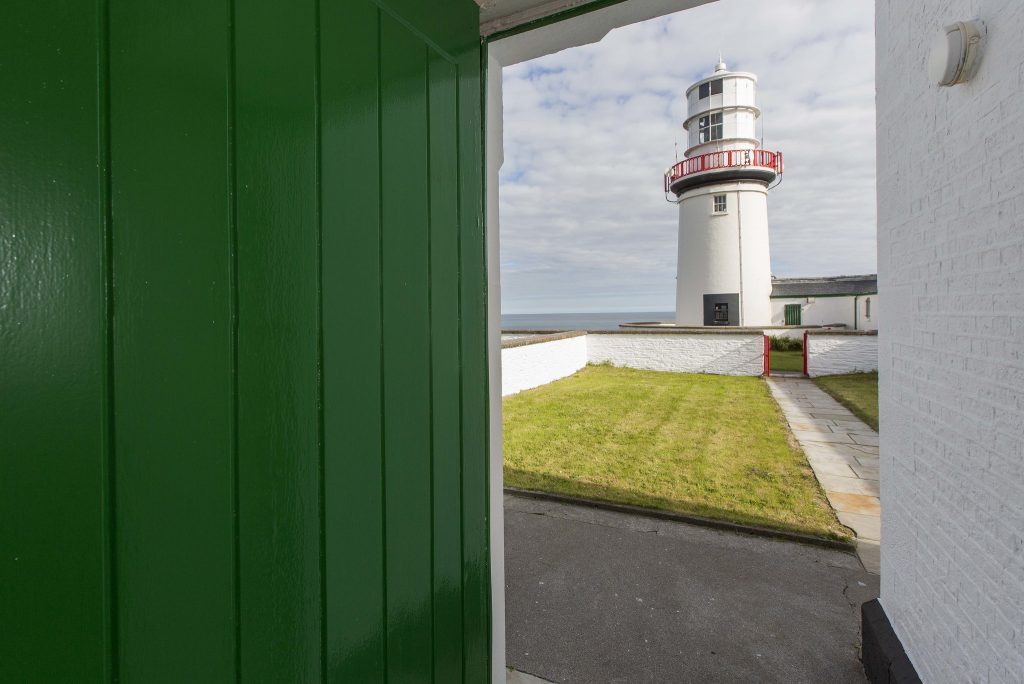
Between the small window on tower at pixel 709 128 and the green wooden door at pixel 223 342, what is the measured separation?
20110 mm

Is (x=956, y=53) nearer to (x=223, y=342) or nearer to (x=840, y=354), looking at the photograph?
(x=223, y=342)

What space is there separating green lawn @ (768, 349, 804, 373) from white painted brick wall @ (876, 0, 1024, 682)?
447 inches

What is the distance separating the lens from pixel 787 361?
45.3 ft

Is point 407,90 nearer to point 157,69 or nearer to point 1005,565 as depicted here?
point 157,69

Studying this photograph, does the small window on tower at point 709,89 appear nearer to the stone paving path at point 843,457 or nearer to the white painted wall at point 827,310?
the white painted wall at point 827,310

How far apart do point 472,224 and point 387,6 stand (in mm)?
591

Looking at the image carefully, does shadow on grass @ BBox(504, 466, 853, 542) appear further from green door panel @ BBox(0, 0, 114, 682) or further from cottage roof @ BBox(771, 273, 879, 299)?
cottage roof @ BBox(771, 273, 879, 299)

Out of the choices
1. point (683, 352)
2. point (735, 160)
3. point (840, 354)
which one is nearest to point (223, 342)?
point (683, 352)

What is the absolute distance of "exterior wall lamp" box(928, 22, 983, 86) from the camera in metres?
1.39

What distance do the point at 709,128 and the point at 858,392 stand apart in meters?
13.1

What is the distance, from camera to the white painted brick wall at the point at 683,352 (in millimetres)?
11938

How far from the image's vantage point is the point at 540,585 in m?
3.11

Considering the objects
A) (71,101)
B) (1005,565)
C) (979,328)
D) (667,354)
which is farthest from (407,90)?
(667,354)

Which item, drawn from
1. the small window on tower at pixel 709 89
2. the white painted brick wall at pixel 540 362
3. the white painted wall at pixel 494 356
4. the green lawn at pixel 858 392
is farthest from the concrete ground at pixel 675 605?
the small window on tower at pixel 709 89
